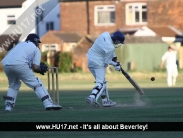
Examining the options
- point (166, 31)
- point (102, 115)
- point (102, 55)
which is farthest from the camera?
point (166, 31)

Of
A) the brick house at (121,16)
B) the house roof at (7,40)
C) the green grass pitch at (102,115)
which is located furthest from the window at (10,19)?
the green grass pitch at (102,115)

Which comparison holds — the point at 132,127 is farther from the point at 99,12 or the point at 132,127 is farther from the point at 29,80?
the point at 99,12

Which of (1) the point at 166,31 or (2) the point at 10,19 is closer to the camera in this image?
(1) the point at 166,31

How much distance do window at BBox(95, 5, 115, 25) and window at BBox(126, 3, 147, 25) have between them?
1397 mm

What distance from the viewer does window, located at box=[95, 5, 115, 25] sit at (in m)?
66.4

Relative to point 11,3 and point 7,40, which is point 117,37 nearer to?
point 7,40

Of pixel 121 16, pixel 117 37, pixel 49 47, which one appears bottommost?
pixel 49 47

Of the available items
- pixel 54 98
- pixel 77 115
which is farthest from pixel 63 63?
pixel 77 115

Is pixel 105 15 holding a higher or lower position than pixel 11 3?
lower

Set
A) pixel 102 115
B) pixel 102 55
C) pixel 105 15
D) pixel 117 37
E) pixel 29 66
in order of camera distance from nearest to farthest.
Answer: pixel 102 115 < pixel 29 66 < pixel 117 37 < pixel 102 55 < pixel 105 15

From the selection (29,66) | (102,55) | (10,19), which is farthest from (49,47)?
(29,66)

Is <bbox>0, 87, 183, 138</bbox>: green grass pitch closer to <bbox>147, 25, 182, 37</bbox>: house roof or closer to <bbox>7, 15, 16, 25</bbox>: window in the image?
<bbox>147, 25, 182, 37</bbox>: house roof

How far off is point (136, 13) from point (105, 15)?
2.81m

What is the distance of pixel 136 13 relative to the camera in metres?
65.7
